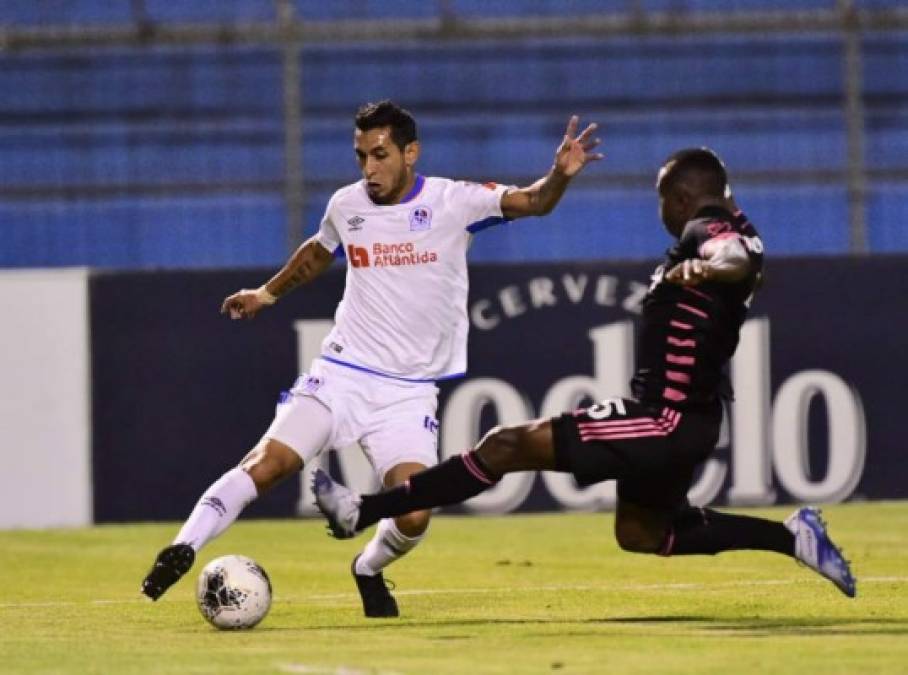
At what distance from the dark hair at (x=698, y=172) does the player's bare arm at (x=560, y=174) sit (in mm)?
320

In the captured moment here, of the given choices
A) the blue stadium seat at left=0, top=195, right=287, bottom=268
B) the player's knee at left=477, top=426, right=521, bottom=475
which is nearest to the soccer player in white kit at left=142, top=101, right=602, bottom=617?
the player's knee at left=477, top=426, right=521, bottom=475

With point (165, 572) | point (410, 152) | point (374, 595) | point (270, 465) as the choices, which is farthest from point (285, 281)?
point (165, 572)

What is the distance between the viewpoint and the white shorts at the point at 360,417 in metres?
8.77

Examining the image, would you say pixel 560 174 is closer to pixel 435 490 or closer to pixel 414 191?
pixel 414 191

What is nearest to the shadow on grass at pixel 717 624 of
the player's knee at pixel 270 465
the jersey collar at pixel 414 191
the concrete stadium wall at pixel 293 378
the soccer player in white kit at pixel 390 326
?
the soccer player in white kit at pixel 390 326

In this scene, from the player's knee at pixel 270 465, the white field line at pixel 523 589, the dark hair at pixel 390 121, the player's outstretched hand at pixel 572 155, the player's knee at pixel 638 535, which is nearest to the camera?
the player's knee at pixel 638 535

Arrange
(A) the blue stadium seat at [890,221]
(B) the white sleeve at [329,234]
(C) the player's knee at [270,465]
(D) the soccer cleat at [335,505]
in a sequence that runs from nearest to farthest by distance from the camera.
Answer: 1. (D) the soccer cleat at [335,505]
2. (C) the player's knee at [270,465]
3. (B) the white sleeve at [329,234]
4. (A) the blue stadium seat at [890,221]

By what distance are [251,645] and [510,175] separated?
11.7 meters

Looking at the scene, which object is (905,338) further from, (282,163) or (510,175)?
(282,163)

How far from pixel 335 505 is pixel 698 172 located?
5.97 ft

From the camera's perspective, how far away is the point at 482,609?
9.23 meters

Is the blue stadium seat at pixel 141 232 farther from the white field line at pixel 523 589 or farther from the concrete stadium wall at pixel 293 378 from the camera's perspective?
the white field line at pixel 523 589

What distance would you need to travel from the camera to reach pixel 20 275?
15.1 meters

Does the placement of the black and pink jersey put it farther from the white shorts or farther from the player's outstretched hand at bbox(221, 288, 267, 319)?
the player's outstretched hand at bbox(221, 288, 267, 319)
